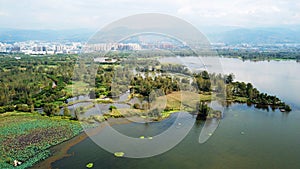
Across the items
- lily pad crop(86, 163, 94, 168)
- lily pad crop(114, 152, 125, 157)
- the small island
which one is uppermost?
the small island

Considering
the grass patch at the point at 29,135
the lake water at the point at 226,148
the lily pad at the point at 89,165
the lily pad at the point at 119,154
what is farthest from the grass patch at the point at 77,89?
the lily pad at the point at 89,165

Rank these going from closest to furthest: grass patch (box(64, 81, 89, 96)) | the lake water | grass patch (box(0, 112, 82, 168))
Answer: the lake water → grass patch (box(0, 112, 82, 168)) → grass patch (box(64, 81, 89, 96))

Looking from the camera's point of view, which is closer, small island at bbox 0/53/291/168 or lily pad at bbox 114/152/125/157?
lily pad at bbox 114/152/125/157

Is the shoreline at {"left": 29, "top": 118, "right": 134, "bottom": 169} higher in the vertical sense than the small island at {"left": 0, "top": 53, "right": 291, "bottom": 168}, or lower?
lower

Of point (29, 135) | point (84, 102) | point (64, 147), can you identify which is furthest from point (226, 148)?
point (84, 102)

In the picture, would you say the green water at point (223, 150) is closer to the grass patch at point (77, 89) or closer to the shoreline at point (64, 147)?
the shoreline at point (64, 147)

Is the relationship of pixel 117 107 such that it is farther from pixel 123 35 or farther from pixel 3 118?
pixel 123 35

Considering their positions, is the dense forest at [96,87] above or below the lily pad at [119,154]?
above

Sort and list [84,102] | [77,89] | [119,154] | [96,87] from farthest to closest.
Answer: [96,87]
[77,89]
[84,102]
[119,154]

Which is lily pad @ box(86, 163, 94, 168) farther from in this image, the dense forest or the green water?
the dense forest

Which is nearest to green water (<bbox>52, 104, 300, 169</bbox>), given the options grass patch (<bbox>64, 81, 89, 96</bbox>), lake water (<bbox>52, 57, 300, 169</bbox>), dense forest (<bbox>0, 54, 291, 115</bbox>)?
lake water (<bbox>52, 57, 300, 169</bbox>)

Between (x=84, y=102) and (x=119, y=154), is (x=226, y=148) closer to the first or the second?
(x=119, y=154)
